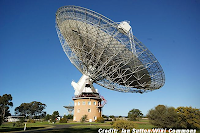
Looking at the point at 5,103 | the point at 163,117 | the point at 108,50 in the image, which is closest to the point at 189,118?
the point at 163,117

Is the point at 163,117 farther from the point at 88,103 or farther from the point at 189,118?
the point at 88,103

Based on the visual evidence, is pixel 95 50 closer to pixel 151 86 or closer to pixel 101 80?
pixel 101 80

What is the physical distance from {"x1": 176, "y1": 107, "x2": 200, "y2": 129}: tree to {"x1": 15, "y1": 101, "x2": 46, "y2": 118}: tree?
80358mm

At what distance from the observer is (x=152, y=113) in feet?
110

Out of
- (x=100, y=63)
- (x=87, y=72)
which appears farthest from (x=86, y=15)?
(x=87, y=72)

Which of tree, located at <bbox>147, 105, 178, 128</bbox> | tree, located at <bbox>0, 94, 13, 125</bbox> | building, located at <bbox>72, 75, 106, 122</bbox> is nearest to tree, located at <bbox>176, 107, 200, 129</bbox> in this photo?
tree, located at <bbox>147, 105, 178, 128</bbox>

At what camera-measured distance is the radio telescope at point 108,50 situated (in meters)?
23.6

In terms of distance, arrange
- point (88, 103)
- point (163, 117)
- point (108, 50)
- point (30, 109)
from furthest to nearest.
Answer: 1. point (30, 109)
2. point (88, 103)
3. point (163, 117)
4. point (108, 50)

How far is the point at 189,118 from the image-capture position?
35.6 meters

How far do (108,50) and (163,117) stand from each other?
639 inches

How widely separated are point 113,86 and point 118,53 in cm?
1002

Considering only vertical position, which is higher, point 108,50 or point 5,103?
point 108,50

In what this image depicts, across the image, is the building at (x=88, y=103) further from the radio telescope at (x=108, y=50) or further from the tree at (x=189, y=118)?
the tree at (x=189, y=118)

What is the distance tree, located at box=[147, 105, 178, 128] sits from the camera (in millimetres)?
30969
